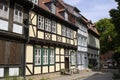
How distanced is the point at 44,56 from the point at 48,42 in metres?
1.54

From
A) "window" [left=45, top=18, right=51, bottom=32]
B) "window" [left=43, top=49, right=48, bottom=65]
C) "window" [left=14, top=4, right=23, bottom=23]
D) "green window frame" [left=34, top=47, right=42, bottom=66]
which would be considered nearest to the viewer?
"window" [left=14, top=4, right=23, bottom=23]

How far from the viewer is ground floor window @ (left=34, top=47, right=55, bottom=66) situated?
22.4 meters

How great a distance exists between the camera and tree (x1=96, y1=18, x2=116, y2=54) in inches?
2141

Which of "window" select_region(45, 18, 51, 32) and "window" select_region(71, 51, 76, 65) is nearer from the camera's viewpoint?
"window" select_region(45, 18, 51, 32)

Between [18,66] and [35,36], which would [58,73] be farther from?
[18,66]

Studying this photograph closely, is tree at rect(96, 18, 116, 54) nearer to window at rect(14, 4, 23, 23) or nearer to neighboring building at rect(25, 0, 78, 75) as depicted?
neighboring building at rect(25, 0, 78, 75)

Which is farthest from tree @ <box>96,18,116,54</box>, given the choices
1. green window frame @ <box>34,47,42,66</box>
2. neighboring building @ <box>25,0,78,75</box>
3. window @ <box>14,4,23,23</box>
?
window @ <box>14,4,23,23</box>

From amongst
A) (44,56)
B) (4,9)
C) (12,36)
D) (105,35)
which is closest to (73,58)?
(44,56)

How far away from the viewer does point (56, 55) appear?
2661 cm

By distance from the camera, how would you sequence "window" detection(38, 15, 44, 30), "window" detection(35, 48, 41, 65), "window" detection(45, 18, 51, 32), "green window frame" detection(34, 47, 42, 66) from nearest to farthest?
1. "green window frame" detection(34, 47, 42, 66)
2. "window" detection(35, 48, 41, 65)
3. "window" detection(38, 15, 44, 30)
4. "window" detection(45, 18, 51, 32)

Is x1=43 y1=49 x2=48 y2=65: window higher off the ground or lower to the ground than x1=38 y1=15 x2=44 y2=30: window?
lower

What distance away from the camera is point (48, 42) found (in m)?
24.2

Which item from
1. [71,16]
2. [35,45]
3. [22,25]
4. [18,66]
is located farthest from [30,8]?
[71,16]

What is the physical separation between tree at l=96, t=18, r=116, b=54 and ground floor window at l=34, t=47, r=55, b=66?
98.1ft
